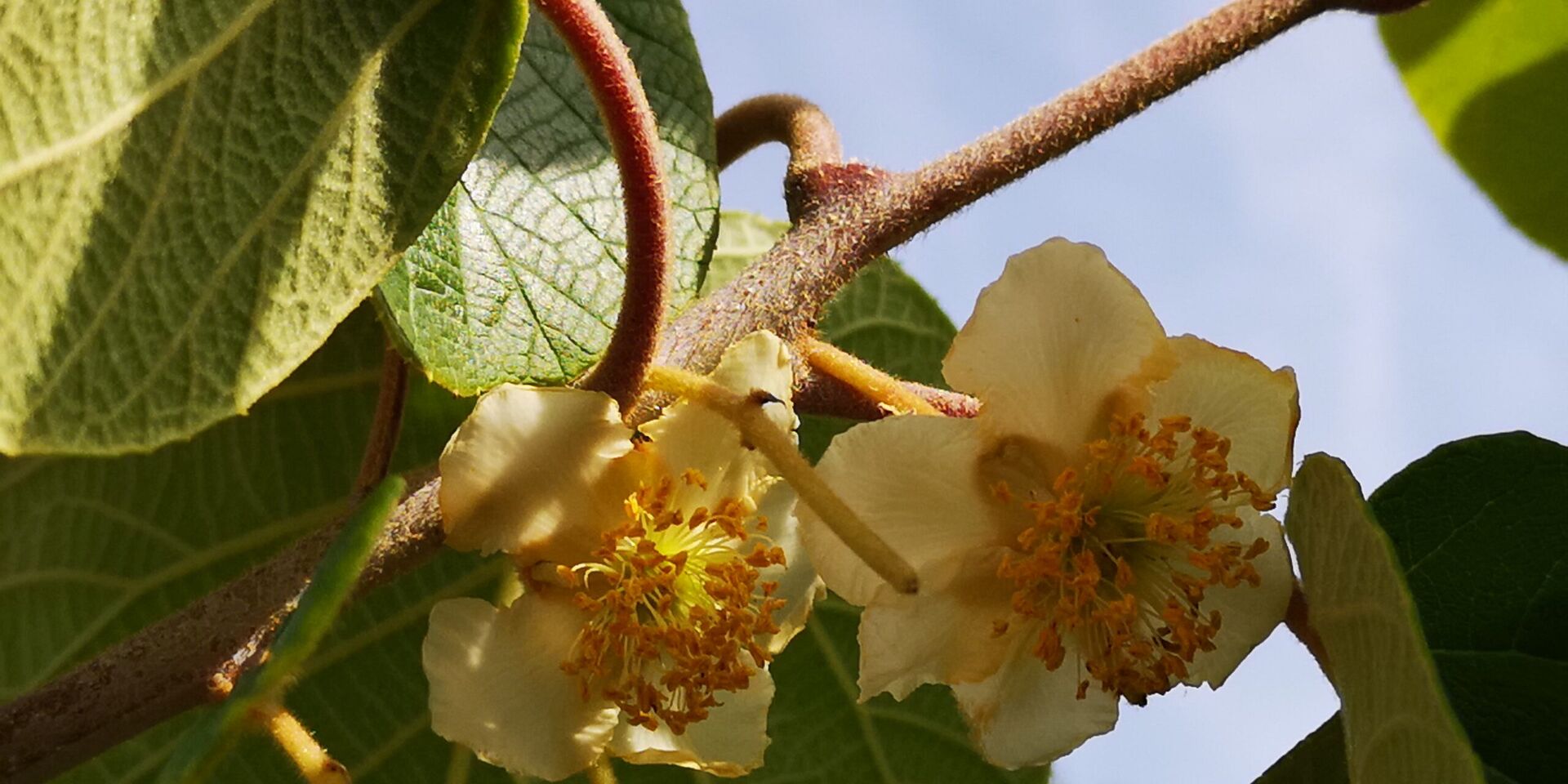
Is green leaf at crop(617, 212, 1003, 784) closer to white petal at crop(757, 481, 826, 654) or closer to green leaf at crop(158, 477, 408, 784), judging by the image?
white petal at crop(757, 481, 826, 654)

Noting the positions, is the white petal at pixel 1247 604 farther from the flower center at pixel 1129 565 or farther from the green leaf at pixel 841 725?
the green leaf at pixel 841 725

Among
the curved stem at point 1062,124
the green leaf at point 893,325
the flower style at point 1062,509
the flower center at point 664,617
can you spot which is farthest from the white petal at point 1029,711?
the green leaf at point 893,325

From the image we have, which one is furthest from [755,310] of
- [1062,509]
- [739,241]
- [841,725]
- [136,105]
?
[739,241]

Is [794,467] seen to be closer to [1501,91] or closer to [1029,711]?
[1029,711]

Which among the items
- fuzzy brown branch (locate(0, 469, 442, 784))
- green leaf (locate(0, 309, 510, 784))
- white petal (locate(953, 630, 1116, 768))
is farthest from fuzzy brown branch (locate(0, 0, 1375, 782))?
green leaf (locate(0, 309, 510, 784))

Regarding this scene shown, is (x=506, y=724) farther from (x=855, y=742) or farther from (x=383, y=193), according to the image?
(x=855, y=742)

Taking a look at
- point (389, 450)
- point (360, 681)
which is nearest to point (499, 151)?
point (389, 450)
